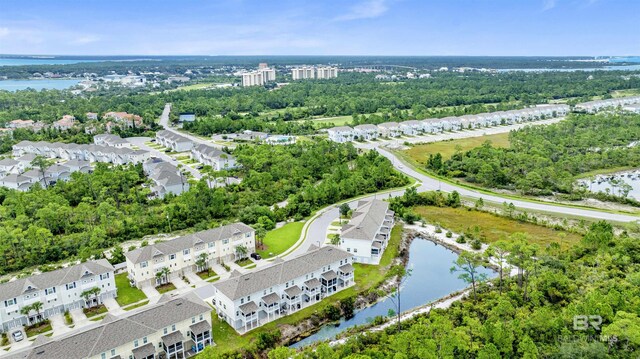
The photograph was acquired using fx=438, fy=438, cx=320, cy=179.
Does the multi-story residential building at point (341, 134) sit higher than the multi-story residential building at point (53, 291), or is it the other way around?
the multi-story residential building at point (341, 134)

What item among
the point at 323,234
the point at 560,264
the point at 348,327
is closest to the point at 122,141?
the point at 323,234

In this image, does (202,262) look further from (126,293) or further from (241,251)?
(126,293)

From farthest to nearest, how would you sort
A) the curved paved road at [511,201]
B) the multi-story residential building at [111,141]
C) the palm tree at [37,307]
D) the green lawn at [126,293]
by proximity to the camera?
the multi-story residential building at [111,141]
the curved paved road at [511,201]
the green lawn at [126,293]
the palm tree at [37,307]

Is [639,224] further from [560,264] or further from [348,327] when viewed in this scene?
[348,327]

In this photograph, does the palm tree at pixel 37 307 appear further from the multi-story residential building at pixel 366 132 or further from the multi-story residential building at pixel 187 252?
the multi-story residential building at pixel 366 132

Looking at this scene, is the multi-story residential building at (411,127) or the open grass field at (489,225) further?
the multi-story residential building at (411,127)

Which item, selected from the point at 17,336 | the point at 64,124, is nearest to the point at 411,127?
the point at 64,124

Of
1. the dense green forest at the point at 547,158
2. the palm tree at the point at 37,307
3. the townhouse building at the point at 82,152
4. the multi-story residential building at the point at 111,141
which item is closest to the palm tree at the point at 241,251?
the palm tree at the point at 37,307
